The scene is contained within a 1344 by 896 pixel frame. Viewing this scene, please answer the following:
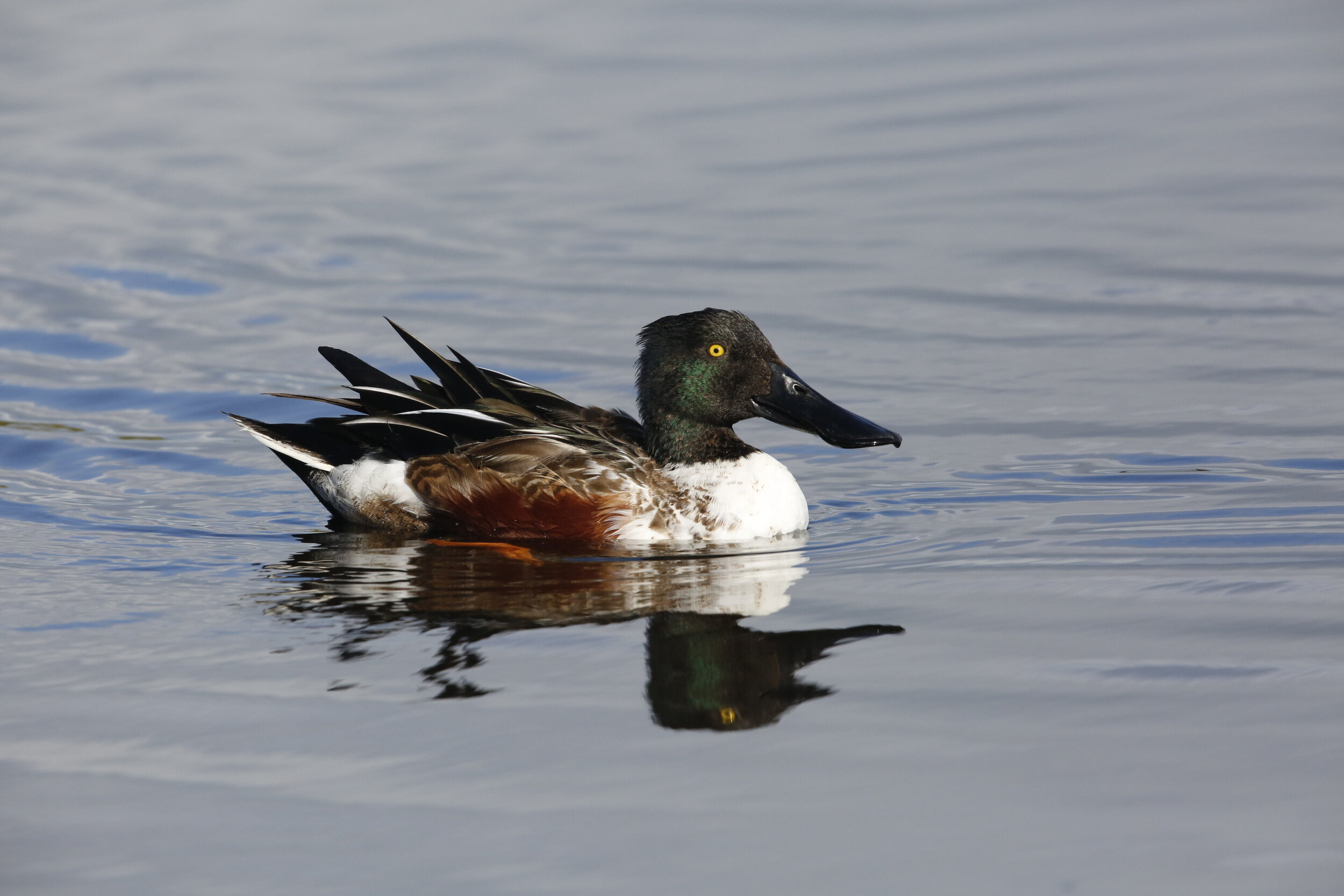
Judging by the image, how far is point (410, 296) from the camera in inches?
484

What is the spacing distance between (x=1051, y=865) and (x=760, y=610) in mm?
2366

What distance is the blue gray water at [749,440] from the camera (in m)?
4.40

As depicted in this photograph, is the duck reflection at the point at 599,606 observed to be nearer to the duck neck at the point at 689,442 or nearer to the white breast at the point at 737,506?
the white breast at the point at 737,506

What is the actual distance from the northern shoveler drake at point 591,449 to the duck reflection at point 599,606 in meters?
0.23

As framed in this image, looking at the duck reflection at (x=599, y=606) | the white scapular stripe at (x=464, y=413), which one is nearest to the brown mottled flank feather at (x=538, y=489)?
the white scapular stripe at (x=464, y=413)

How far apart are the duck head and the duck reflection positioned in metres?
0.74

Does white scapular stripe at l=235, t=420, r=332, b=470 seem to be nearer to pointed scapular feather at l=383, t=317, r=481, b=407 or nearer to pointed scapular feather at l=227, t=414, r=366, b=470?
pointed scapular feather at l=227, t=414, r=366, b=470

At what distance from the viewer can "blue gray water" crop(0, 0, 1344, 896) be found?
173 inches

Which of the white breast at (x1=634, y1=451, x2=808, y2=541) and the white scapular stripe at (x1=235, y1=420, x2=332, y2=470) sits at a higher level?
the white scapular stripe at (x1=235, y1=420, x2=332, y2=470)

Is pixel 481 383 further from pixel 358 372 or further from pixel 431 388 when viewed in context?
pixel 358 372

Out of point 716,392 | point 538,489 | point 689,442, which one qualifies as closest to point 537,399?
point 538,489

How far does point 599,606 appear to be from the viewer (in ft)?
21.4

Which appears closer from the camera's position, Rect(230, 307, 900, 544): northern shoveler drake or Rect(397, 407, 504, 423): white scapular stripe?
Rect(230, 307, 900, 544): northern shoveler drake

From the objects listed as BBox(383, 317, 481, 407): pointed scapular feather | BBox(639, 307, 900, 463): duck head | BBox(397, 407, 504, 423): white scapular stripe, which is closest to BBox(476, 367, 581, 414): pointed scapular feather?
BBox(383, 317, 481, 407): pointed scapular feather
